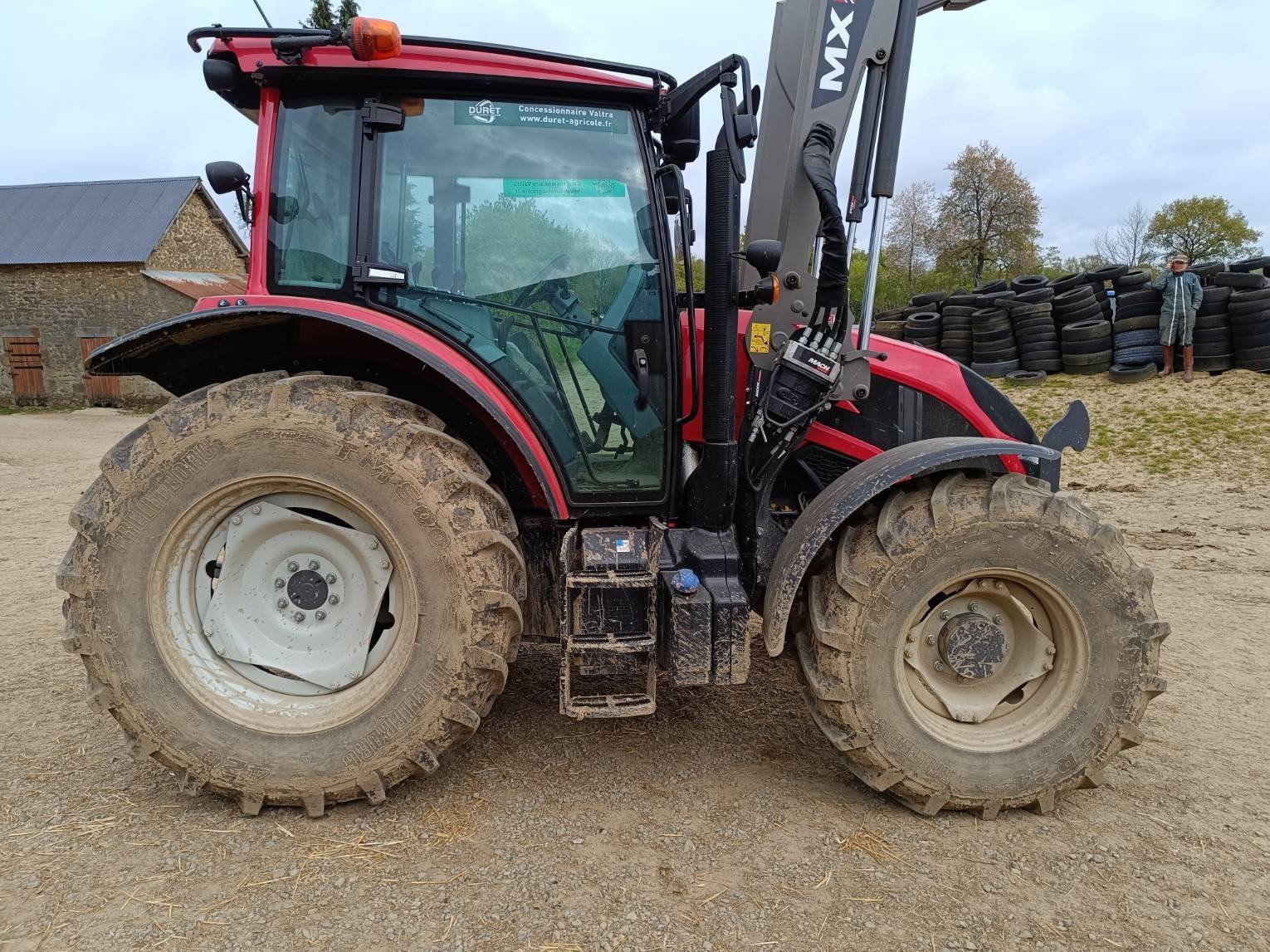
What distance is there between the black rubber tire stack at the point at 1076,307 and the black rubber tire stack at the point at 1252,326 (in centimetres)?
176

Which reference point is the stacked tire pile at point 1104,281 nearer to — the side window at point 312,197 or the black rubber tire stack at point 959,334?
the black rubber tire stack at point 959,334

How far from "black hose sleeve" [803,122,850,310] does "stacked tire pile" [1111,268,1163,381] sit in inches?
399

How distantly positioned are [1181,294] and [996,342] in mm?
2604

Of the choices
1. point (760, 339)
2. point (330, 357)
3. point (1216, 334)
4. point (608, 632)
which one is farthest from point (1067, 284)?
point (330, 357)

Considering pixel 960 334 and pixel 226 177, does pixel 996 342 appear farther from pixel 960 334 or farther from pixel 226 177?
pixel 226 177

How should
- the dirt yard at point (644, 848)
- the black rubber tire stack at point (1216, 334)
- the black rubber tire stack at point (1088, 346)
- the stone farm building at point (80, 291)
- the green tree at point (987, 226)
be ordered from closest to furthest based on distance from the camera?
the dirt yard at point (644, 848) → the black rubber tire stack at point (1216, 334) → the black rubber tire stack at point (1088, 346) → the stone farm building at point (80, 291) → the green tree at point (987, 226)

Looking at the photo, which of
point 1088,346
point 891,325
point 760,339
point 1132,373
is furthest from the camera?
point 891,325

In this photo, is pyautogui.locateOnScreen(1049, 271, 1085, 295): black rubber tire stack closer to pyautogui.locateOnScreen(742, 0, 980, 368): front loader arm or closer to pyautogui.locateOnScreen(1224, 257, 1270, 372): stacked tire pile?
pyautogui.locateOnScreen(1224, 257, 1270, 372): stacked tire pile

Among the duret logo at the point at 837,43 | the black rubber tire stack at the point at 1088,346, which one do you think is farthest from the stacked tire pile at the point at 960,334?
the duret logo at the point at 837,43

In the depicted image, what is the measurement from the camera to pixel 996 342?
12586mm

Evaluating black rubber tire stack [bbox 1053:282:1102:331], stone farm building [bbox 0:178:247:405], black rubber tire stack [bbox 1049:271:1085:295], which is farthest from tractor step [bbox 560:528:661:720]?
stone farm building [bbox 0:178:247:405]

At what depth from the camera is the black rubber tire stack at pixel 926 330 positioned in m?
13.3

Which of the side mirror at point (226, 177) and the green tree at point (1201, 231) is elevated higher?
the green tree at point (1201, 231)

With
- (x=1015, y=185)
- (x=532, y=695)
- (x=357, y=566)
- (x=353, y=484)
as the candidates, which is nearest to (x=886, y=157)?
(x=353, y=484)
